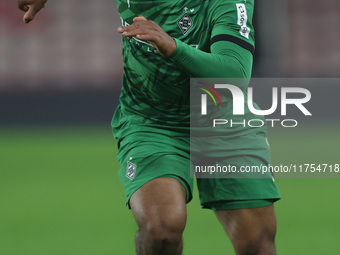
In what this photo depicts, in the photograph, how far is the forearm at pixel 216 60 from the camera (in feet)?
9.78

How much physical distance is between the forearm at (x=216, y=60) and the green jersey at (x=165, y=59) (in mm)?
114

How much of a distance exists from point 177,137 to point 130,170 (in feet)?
1.01

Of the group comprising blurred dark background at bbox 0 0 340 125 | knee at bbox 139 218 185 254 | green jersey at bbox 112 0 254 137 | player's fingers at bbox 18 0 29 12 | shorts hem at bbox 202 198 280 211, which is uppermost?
player's fingers at bbox 18 0 29 12

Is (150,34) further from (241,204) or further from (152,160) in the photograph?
(241,204)

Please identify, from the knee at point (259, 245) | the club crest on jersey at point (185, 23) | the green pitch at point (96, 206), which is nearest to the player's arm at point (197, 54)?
the club crest on jersey at point (185, 23)

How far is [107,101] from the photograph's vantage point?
1212cm

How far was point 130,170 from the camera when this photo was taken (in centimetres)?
347

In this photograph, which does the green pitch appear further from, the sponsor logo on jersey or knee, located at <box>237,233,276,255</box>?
the sponsor logo on jersey

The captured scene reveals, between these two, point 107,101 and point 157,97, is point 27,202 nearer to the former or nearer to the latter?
point 157,97

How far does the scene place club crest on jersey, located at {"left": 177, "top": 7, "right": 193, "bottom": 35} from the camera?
346 cm

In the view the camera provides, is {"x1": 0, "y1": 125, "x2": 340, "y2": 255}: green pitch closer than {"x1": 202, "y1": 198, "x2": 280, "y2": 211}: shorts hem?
No

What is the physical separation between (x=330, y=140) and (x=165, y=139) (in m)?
6.63

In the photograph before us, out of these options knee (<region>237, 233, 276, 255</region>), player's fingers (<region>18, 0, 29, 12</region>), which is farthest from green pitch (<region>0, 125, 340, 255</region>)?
player's fingers (<region>18, 0, 29, 12</region>)

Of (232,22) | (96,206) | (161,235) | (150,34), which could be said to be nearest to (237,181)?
(161,235)
